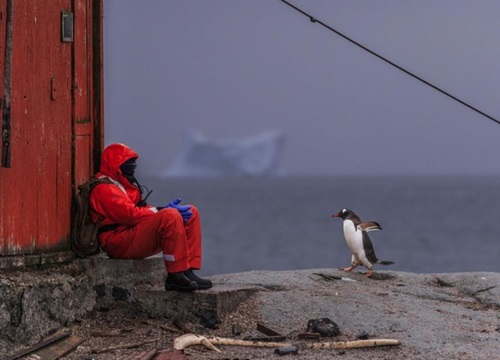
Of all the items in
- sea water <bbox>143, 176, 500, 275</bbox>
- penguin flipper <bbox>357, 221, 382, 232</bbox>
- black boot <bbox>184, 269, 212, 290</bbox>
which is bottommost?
sea water <bbox>143, 176, 500, 275</bbox>

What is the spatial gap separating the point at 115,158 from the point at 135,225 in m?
0.64

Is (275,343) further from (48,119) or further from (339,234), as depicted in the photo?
(339,234)

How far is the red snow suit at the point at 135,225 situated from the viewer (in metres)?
10.7

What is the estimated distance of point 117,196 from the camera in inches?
428

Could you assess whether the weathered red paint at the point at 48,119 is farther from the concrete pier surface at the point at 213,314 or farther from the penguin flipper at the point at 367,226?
the penguin flipper at the point at 367,226

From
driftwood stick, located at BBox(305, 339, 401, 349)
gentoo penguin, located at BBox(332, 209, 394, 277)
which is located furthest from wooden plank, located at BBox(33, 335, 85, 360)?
gentoo penguin, located at BBox(332, 209, 394, 277)

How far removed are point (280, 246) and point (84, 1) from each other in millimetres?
59365

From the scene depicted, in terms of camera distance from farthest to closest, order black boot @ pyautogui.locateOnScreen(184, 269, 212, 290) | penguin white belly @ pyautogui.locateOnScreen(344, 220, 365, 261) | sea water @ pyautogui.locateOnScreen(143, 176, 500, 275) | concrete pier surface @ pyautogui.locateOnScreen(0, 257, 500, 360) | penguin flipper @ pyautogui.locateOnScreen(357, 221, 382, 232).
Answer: sea water @ pyautogui.locateOnScreen(143, 176, 500, 275) < penguin flipper @ pyautogui.locateOnScreen(357, 221, 382, 232) < penguin white belly @ pyautogui.locateOnScreen(344, 220, 365, 261) < black boot @ pyautogui.locateOnScreen(184, 269, 212, 290) < concrete pier surface @ pyautogui.locateOnScreen(0, 257, 500, 360)

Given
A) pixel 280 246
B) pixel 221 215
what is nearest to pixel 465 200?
pixel 221 215

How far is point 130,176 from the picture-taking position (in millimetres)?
11117

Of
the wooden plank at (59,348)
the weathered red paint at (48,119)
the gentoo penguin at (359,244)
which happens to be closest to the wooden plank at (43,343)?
the wooden plank at (59,348)

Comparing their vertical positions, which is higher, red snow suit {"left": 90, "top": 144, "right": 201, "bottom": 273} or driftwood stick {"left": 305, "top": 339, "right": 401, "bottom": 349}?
red snow suit {"left": 90, "top": 144, "right": 201, "bottom": 273}

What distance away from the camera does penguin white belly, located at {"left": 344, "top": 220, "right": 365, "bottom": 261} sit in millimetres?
13492

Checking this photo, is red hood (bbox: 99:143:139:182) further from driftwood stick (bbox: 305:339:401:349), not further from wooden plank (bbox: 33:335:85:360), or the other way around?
driftwood stick (bbox: 305:339:401:349)
